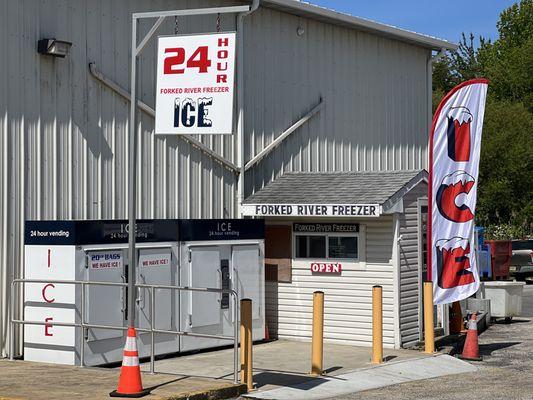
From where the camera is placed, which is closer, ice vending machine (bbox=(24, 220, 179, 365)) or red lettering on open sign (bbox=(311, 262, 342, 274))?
ice vending machine (bbox=(24, 220, 179, 365))

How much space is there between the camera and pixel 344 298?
1875 cm

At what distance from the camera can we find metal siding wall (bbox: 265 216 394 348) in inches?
720

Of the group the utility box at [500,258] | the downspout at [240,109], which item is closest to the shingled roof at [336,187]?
the downspout at [240,109]

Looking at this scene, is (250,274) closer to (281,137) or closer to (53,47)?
(281,137)

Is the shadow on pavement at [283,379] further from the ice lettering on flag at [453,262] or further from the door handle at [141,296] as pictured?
the ice lettering on flag at [453,262]

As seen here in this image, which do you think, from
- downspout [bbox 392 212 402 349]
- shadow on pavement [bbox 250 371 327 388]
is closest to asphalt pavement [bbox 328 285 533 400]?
shadow on pavement [bbox 250 371 327 388]

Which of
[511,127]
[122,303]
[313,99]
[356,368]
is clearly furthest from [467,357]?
[511,127]

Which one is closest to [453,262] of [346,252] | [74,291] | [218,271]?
[346,252]

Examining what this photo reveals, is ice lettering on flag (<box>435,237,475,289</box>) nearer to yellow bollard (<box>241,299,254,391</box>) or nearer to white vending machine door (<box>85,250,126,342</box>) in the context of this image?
yellow bollard (<box>241,299,254,391</box>)

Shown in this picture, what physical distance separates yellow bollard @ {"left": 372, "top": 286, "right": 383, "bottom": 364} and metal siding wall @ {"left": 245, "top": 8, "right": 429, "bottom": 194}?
4.54m

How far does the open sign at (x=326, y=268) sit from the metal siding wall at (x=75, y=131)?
7.52 feet

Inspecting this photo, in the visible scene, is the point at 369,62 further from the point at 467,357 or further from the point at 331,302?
the point at 467,357

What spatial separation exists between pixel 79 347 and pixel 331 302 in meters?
5.26

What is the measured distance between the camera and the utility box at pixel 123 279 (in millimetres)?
15453
